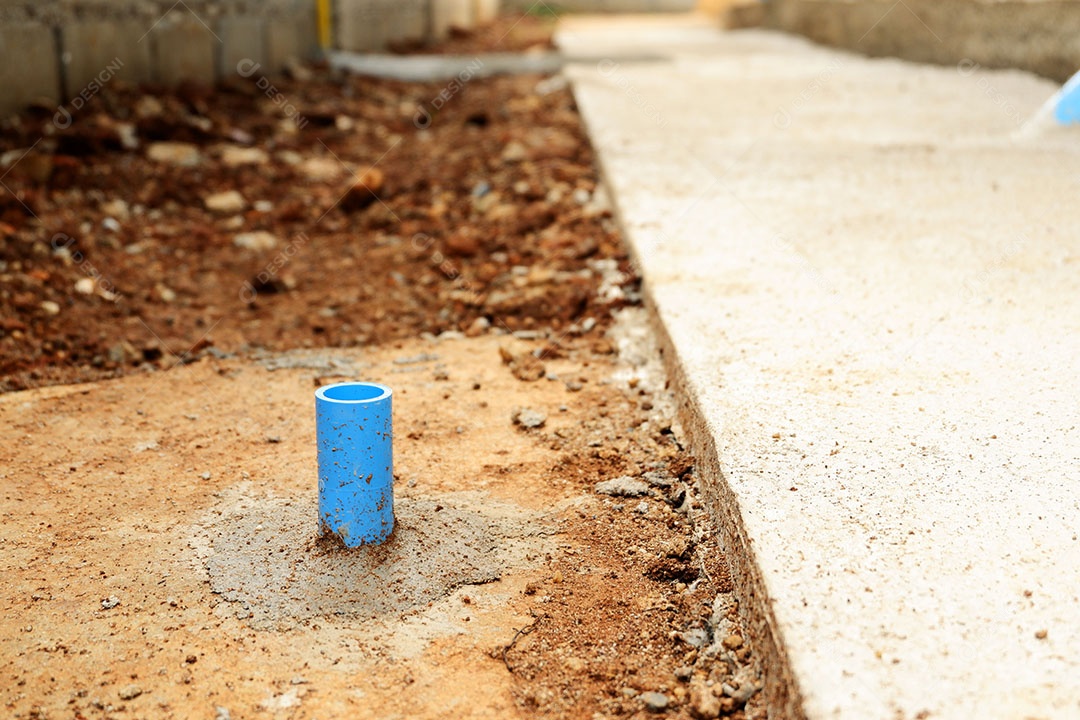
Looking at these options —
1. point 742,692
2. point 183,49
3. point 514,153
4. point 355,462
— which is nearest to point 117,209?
point 514,153

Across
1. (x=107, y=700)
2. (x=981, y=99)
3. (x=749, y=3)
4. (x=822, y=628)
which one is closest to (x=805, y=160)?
(x=981, y=99)

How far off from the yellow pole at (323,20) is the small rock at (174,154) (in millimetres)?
3480

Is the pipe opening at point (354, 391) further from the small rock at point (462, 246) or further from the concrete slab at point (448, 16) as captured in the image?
the concrete slab at point (448, 16)

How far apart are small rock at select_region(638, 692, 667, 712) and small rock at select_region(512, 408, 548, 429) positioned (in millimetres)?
1246

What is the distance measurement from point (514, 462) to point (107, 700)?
4.19 feet

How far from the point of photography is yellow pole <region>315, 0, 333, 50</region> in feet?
28.8

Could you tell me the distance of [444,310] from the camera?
4184 mm

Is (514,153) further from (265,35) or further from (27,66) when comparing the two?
(265,35)

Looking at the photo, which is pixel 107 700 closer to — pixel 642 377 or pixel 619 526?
pixel 619 526

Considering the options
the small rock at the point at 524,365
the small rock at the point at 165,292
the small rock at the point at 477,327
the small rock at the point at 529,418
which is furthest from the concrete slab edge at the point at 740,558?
the small rock at the point at 165,292

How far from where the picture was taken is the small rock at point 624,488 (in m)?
2.64

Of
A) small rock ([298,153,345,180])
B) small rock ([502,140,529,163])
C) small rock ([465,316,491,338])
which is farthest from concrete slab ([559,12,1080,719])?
small rock ([298,153,345,180])

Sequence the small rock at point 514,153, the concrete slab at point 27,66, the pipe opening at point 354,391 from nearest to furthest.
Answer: the pipe opening at point 354,391
the concrete slab at point 27,66
the small rock at point 514,153

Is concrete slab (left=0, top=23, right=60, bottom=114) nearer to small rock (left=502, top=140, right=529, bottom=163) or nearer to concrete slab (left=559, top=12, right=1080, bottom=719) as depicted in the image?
small rock (left=502, top=140, right=529, bottom=163)
